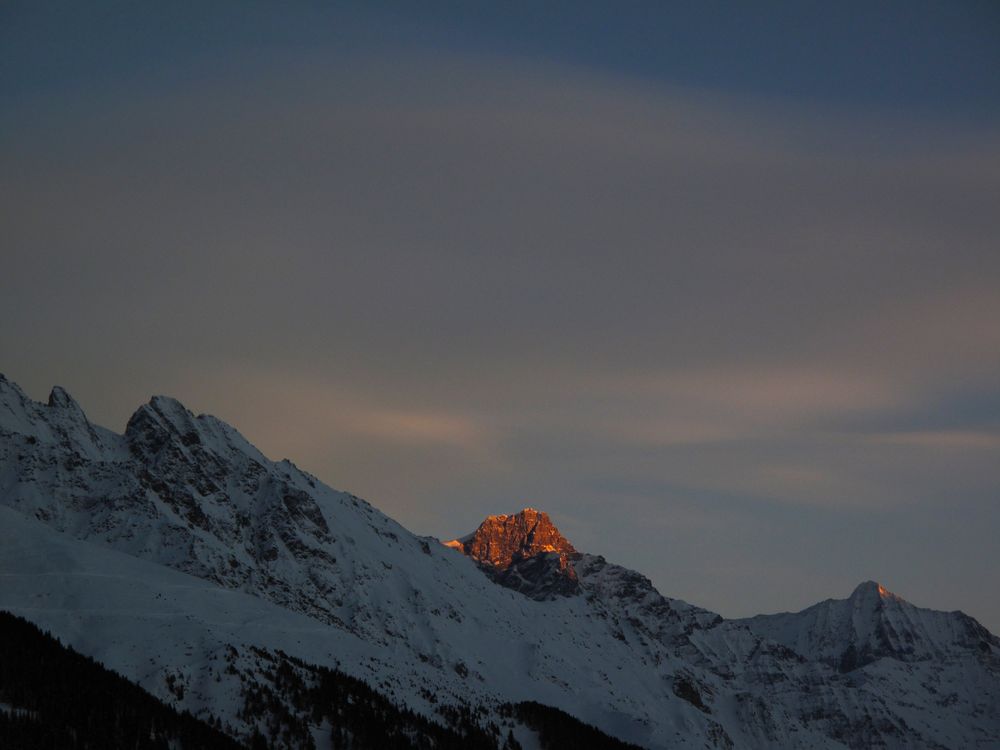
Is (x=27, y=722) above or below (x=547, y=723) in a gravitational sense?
below

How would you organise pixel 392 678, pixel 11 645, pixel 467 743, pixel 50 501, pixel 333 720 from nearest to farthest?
1. pixel 11 645
2. pixel 333 720
3. pixel 467 743
4. pixel 392 678
5. pixel 50 501

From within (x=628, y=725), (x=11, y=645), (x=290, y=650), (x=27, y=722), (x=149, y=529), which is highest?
(x=149, y=529)

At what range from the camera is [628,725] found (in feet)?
586

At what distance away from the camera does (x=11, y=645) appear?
3287 inches

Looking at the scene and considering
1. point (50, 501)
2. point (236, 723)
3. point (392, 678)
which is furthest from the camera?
point (50, 501)

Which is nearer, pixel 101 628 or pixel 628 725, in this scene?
pixel 101 628

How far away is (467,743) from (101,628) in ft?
104

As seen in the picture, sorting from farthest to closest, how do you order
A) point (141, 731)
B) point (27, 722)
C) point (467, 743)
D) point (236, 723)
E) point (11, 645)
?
1. point (467, 743)
2. point (236, 723)
3. point (11, 645)
4. point (141, 731)
5. point (27, 722)

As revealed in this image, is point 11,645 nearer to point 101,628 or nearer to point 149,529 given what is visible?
point 101,628

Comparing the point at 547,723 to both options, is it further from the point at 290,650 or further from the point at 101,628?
the point at 101,628

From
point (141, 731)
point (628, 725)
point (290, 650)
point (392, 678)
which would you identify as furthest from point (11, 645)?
point (628, 725)

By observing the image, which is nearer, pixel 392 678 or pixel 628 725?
pixel 392 678

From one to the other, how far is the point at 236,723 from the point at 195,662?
8281mm

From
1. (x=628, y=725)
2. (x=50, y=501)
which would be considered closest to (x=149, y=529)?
(x=50, y=501)
